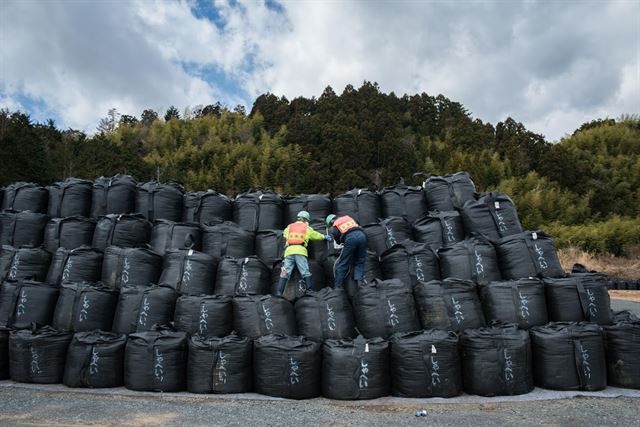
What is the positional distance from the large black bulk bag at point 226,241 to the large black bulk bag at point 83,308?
140 cm

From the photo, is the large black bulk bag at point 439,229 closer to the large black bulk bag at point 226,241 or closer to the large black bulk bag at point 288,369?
the large black bulk bag at point 226,241

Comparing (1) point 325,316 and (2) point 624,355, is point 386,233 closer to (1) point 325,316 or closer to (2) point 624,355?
(1) point 325,316

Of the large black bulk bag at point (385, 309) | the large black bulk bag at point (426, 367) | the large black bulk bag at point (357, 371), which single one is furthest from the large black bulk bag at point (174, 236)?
the large black bulk bag at point (426, 367)

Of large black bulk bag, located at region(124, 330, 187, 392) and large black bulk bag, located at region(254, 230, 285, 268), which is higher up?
large black bulk bag, located at region(254, 230, 285, 268)

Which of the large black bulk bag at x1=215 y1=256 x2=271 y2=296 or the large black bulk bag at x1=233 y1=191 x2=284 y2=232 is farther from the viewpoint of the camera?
the large black bulk bag at x1=233 y1=191 x2=284 y2=232

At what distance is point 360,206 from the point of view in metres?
7.50

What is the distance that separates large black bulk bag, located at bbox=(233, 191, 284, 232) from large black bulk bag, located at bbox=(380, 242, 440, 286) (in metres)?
1.88

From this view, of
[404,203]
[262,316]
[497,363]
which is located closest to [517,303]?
[497,363]

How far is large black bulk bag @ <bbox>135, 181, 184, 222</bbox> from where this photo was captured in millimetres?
7594

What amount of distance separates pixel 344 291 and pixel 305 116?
26850 millimetres

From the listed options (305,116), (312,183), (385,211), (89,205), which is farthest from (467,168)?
(89,205)

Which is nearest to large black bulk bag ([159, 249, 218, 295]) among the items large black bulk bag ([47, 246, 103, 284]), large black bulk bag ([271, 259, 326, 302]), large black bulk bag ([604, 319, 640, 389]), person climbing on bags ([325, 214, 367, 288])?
large black bulk bag ([271, 259, 326, 302])

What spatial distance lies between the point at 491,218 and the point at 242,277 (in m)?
3.39

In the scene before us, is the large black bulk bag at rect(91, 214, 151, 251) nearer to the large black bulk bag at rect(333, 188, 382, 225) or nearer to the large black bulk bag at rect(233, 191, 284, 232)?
the large black bulk bag at rect(233, 191, 284, 232)
